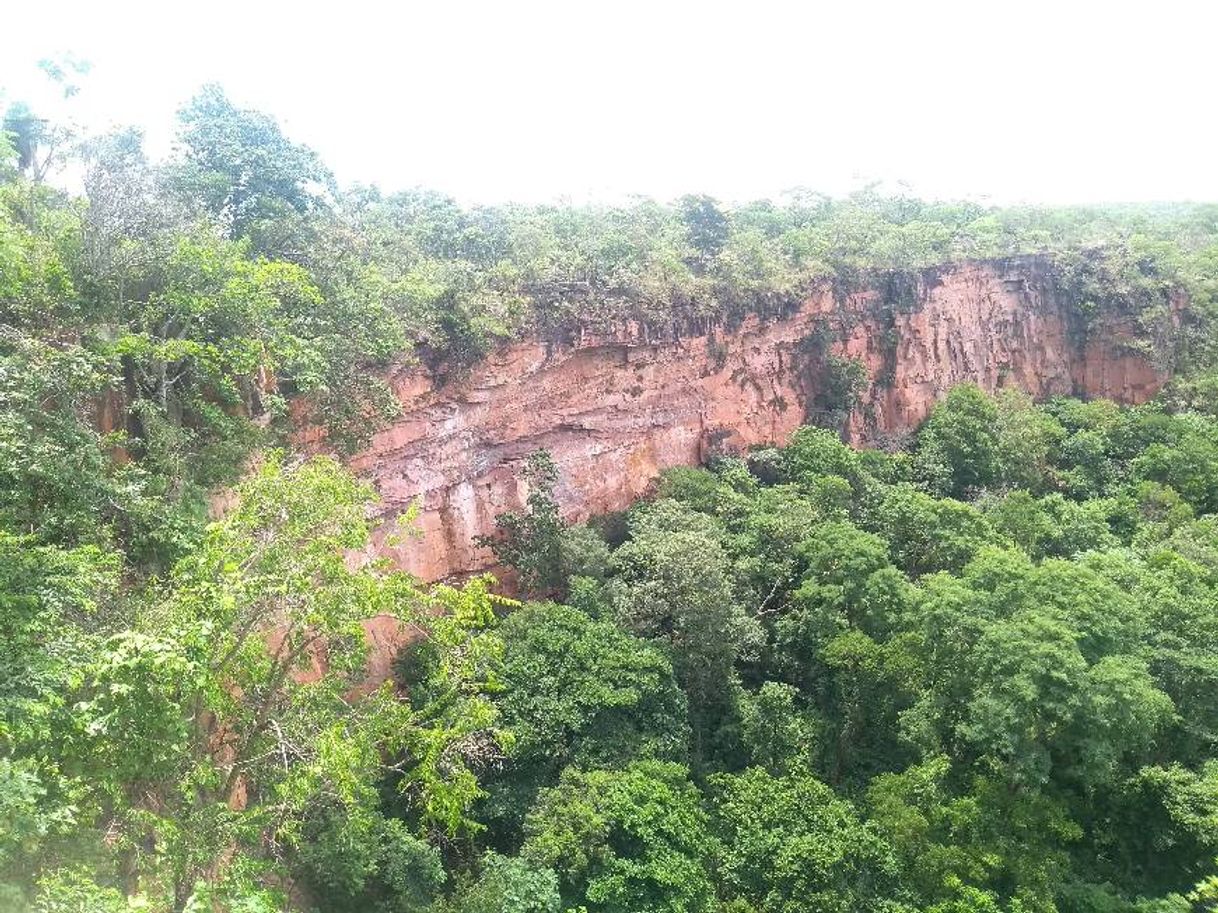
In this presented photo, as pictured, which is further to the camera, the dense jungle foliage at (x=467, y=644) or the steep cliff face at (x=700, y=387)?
the steep cliff face at (x=700, y=387)

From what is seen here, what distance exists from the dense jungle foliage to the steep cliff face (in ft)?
3.33

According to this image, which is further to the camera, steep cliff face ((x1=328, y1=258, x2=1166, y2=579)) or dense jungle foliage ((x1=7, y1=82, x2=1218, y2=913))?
steep cliff face ((x1=328, y1=258, x2=1166, y2=579))

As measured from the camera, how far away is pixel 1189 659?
41.6 ft

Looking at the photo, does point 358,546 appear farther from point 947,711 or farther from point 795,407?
point 795,407

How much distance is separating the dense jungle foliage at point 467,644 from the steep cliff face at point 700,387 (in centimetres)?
101

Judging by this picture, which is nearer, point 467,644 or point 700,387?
point 467,644

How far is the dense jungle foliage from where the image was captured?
798 centimetres

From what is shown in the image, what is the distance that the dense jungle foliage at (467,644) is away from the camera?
7984 mm

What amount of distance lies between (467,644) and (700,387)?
44.8ft

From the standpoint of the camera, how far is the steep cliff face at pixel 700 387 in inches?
684

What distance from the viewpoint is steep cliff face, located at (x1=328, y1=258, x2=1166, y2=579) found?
17.4 metres

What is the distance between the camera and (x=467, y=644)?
34.1 feet

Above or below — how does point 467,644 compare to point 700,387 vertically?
below

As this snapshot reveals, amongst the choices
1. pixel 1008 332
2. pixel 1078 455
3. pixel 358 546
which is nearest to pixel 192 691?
pixel 358 546
